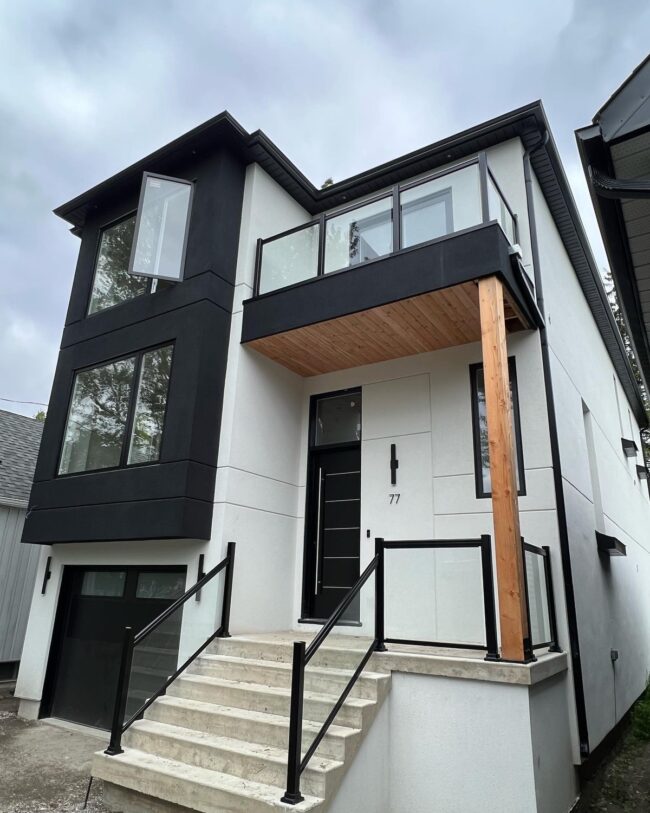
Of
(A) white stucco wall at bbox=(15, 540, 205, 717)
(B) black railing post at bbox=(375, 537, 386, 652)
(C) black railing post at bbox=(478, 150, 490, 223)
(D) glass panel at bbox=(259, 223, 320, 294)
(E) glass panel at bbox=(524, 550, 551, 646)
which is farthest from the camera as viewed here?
(D) glass panel at bbox=(259, 223, 320, 294)

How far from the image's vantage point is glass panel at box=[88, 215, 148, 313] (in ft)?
23.6

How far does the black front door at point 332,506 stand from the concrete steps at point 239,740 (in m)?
1.71

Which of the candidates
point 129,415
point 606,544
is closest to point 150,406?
point 129,415

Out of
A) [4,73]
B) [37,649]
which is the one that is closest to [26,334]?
[4,73]

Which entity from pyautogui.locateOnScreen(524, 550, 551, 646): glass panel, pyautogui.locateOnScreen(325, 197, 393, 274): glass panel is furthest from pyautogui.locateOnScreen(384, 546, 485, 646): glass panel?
pyautogui.locateOnScreen(325, 197, 393, 274): glass panel

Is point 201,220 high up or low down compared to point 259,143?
down

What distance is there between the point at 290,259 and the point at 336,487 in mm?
2767

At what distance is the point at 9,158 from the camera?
19812 mm

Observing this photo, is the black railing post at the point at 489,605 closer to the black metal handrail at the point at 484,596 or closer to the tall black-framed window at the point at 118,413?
the black metal handrail at the point at 484,596

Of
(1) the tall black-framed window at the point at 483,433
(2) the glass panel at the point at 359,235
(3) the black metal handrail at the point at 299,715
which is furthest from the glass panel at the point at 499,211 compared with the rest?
(3) the black metal handrail at the point at 299,715

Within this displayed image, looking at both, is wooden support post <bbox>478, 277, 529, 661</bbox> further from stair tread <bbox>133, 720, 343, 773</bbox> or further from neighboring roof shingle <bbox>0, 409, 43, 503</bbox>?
neighboring roof shingle <bbox>0, 409, 43, 503</bbox>

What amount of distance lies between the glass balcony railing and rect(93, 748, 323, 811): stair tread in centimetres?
445

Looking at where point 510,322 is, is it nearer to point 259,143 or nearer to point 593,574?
point 593,574

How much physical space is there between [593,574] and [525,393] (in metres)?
2.23
